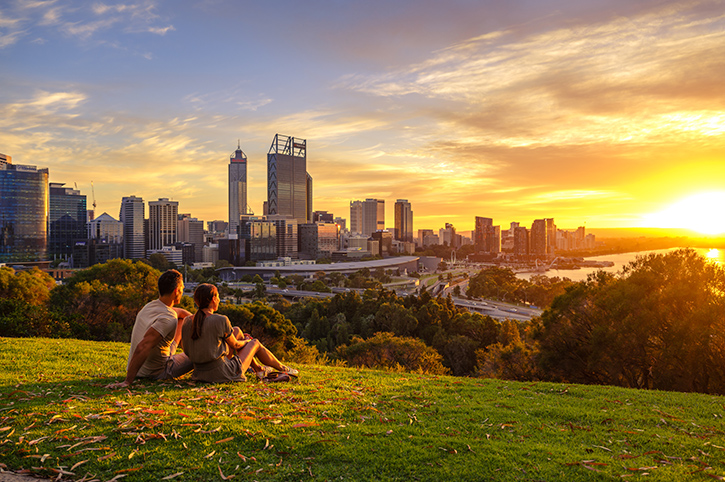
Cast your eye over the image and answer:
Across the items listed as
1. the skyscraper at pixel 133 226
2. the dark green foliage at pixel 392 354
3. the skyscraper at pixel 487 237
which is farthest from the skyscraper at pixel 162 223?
the dark green foliage at pixel 392 354

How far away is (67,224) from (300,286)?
227 ft

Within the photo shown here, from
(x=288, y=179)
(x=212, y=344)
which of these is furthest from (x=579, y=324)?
(x=288, y=179)

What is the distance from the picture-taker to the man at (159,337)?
5.07 m

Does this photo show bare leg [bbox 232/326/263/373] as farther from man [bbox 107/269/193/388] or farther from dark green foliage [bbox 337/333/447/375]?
dark green foliage [bbox 337/333/447/375]

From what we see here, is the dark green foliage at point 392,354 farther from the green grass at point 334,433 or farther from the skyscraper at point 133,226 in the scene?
the skyscraper at point 133,226

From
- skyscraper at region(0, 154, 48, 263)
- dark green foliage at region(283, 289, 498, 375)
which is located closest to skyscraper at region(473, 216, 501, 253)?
dark green foliage at region(283, 289, 498, 375)

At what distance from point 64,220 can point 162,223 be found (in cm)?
3765

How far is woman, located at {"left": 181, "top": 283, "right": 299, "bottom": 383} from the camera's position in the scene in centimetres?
518

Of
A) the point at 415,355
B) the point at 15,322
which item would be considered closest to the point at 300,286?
the point at 415,355

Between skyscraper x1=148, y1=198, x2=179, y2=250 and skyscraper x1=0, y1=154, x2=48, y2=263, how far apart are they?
45280 mm

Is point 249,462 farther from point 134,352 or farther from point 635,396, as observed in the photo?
point 635,396

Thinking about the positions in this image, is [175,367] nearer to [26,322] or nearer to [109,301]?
[26,322]

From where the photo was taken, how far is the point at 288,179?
172 m

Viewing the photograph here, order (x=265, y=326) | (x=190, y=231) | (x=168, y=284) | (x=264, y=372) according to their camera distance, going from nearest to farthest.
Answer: (x=168, y=284) < (x=264, y=372) < (x=265, y=326) < (x=190, y=231)
